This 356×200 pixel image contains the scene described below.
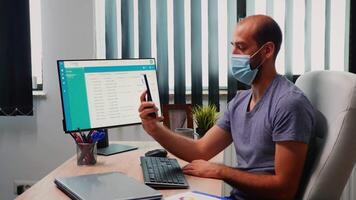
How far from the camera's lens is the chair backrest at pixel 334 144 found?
4.03 feet

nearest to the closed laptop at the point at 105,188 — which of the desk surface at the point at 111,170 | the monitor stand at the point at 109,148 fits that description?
the desk surface at the point at 111,170

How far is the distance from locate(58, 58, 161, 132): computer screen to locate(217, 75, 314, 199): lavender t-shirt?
500 mm

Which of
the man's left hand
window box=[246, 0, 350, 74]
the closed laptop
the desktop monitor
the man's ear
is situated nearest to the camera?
the closed laptop

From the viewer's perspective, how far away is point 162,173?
1.43 metres

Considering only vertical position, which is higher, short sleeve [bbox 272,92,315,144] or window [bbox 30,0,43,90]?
window [bbox 30,0,43,90]

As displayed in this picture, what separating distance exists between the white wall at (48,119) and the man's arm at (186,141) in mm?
1183

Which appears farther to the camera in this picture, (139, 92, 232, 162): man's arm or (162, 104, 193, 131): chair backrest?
(162, 104, 193, 131): chair backrest

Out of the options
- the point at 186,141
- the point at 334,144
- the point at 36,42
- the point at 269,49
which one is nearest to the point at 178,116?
the point at 186,141

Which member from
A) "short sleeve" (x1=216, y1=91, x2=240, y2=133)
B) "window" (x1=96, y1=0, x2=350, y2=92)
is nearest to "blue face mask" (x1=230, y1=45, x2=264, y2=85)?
"short sleeve" (x1=216, y1=91, x2=240, y2=133)

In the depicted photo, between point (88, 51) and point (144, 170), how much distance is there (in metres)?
1.40

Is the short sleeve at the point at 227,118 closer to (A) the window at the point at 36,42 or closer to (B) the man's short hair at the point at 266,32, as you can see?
(B) the man's short hair at the point at 266,32

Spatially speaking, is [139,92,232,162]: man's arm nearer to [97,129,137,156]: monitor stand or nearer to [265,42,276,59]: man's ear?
[97,129,137,156]: monitor stand

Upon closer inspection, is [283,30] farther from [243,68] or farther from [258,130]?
[258,130]

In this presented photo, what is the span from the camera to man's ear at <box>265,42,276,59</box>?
5.03 ft
